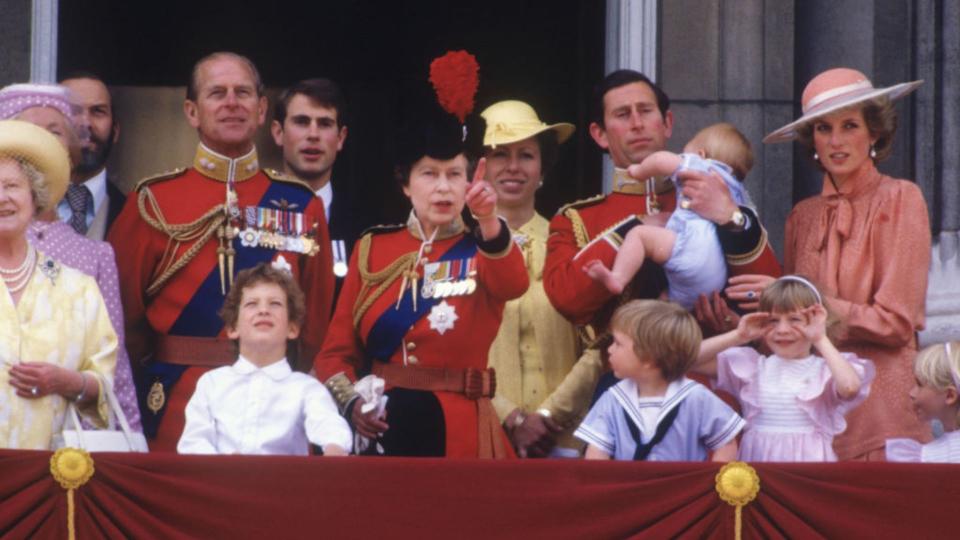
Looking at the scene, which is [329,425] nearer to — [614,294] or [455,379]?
[455,379]

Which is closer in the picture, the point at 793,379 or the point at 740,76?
the point at 793,379

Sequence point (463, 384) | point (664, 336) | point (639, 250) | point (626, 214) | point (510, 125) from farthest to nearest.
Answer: point (510, 125) → point (626, 214) → point (639, 250) → point (463, 384) → point (664, 336)

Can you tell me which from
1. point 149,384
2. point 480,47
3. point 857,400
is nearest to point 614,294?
point 857,400

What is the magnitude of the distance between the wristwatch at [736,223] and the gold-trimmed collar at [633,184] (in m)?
0.48

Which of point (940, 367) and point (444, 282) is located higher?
point (444, 282)

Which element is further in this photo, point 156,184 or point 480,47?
point 480,47

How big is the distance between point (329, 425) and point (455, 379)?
→ 605 millimetres

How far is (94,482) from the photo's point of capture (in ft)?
20.4

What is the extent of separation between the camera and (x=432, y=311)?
7.23m

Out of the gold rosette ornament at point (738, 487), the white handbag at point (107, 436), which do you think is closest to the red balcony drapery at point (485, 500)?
the gold rosette ornament at point (738, 487)

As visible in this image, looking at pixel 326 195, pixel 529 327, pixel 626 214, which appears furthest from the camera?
pixel 326 195

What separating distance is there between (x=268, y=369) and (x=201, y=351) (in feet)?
1.94

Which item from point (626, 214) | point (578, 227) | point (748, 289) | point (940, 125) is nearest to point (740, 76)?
point (940, 125)

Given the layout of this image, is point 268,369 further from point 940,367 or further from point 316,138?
point 940,367
